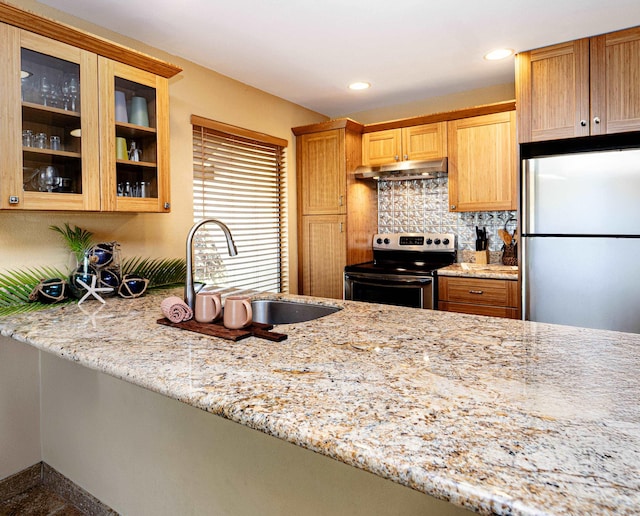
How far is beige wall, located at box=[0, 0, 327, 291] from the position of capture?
2.08 metres

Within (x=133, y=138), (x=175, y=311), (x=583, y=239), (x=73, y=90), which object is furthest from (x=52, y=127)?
(x=583, y=239)

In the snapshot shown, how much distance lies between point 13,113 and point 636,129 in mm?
3251

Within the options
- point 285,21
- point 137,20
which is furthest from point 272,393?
point 137,20

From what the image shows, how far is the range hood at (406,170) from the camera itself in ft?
11.3

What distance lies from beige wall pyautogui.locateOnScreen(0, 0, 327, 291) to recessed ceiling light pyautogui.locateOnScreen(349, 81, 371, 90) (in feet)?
2.15

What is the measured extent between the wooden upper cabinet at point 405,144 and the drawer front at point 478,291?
1.12 meters

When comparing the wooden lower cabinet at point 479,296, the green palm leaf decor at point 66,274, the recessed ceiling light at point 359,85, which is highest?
the recessed ceiling light at point 359,85

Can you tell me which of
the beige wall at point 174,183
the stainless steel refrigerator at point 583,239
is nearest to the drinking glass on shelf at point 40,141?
the beige wall at point 174,183

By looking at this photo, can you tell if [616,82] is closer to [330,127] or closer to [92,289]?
[330,127]

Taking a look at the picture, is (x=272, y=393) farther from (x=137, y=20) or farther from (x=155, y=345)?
(x=137, y=20)

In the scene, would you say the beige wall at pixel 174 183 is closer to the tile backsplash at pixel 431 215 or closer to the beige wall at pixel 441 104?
the beige wall at pixel 441 104

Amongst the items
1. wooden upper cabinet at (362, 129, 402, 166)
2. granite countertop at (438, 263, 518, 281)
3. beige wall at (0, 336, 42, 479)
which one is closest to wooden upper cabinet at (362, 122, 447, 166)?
wooden upper cabinet at (362, 129, 402, 166)

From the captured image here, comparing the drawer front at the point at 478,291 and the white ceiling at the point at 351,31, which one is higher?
the white ceiling at the point at 351,31

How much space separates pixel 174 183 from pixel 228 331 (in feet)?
5.65
